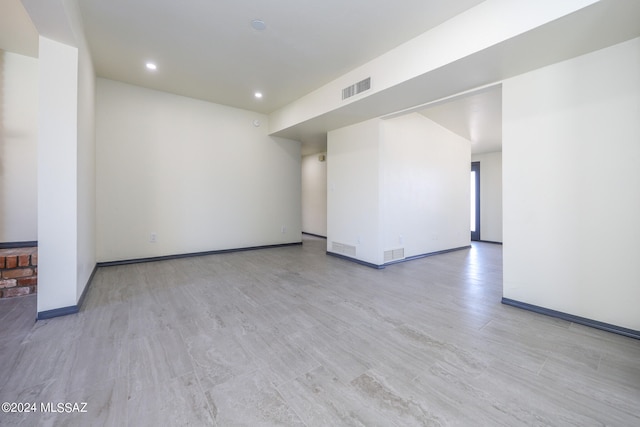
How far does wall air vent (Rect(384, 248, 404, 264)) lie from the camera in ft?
14.0

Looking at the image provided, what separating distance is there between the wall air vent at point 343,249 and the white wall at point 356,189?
0.06 m

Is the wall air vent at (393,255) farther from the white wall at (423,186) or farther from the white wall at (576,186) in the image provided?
the white wall at (576,186)

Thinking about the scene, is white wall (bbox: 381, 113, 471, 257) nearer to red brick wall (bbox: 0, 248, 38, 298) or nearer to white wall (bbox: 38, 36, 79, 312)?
white wall (bbox: 38, 36, 79, 312)

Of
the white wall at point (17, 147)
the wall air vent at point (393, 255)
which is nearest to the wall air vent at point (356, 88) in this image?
the wall air vent at point (393, 255)

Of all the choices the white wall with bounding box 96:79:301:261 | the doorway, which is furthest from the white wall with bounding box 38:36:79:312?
the doorway

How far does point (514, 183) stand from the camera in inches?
107

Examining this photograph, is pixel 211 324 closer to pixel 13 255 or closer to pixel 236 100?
pixel 13 255

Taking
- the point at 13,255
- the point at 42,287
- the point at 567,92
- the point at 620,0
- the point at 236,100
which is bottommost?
the point at 42,287

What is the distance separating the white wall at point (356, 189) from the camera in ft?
13.8

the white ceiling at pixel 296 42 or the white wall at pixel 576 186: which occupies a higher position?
the white ceiling at pixel 296 42

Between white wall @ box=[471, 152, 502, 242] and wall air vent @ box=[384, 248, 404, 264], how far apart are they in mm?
4092

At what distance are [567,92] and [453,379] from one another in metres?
2.82

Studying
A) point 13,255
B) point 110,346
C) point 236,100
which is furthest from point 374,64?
point 13,255

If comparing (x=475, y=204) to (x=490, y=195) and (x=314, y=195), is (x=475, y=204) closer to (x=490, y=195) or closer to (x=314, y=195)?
(x=490, y=195)
